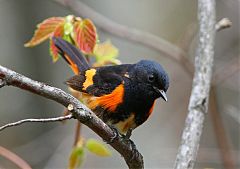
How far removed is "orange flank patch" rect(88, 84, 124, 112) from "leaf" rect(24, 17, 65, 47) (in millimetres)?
516

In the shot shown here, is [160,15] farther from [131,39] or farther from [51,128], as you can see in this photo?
[131,39]

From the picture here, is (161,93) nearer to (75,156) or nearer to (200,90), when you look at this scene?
(200,90)

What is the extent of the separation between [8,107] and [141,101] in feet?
8.12

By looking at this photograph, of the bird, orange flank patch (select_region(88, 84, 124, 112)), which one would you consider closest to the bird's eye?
the bird

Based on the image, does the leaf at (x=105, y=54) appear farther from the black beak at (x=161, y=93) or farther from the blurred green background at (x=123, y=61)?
the blurred green background at (x=123, y=61)

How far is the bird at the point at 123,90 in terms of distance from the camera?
266 centimetres

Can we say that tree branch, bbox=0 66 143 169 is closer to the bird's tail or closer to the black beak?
the black beak

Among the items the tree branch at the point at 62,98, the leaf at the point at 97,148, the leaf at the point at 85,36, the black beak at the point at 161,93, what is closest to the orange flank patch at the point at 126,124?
the black beak at the point at 161,93

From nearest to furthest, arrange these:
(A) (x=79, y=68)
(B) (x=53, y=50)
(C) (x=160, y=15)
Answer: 1. (B) (x=53, y=50)
2. (A) (x=79, y=68)
3. (C) (x=160, y=15)

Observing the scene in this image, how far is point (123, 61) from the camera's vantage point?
510cm

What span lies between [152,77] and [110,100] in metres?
0.28

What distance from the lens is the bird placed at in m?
2.66

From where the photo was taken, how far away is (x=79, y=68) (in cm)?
312

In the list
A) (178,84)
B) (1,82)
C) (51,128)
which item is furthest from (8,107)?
(1,82)
